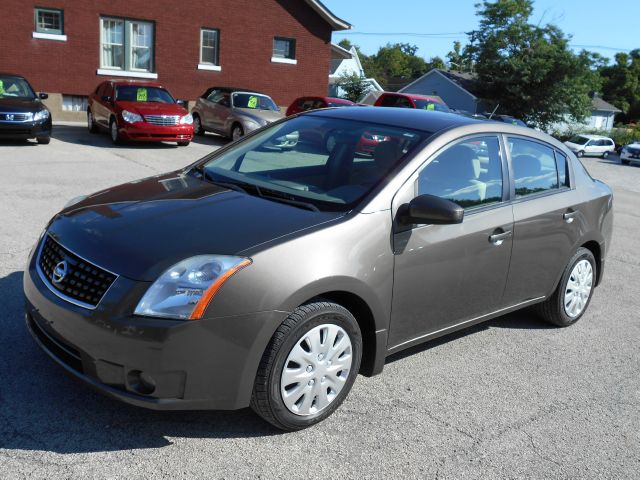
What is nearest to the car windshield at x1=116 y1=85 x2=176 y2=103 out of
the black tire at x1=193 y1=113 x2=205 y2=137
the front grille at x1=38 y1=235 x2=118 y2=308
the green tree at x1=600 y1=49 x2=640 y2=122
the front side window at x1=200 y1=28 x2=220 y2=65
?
the black tire at x1=193 y1=113 x2=205 y2=137

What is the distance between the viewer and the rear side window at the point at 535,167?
15.4 ft

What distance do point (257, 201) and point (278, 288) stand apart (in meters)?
0.78

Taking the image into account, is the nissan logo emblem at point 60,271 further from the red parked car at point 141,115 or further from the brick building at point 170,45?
the brick building at point 170,45

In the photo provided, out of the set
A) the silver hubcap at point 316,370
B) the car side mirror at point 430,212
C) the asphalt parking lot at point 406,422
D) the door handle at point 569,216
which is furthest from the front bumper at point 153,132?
the silver hubcap at point 316,370

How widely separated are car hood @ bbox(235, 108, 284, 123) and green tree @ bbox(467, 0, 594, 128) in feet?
99.2

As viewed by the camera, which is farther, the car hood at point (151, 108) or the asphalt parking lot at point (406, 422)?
the car hood at point (151, 108)

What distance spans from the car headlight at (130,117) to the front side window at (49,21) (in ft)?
28.4

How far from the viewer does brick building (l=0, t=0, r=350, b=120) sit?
21.5 metres

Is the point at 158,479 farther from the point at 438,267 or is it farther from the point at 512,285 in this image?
the point at 512,285

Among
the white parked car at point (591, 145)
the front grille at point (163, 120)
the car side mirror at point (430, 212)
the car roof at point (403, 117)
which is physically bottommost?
the white parked car at point (591, 145)

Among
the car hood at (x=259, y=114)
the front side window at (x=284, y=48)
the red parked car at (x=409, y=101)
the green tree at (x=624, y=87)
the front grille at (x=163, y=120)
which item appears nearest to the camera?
the front grille at (x=163, y=120)

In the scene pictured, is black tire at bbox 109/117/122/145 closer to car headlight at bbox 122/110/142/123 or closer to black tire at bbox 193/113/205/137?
car headlight at bbox 122/110/142/123

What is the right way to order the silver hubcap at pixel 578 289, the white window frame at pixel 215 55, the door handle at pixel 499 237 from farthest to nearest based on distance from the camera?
the white window frame at pixel 215 55 < the silver hubcap at pixel 578 289 < the door handle at pixel 499 237

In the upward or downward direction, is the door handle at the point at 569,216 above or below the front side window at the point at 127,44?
below
